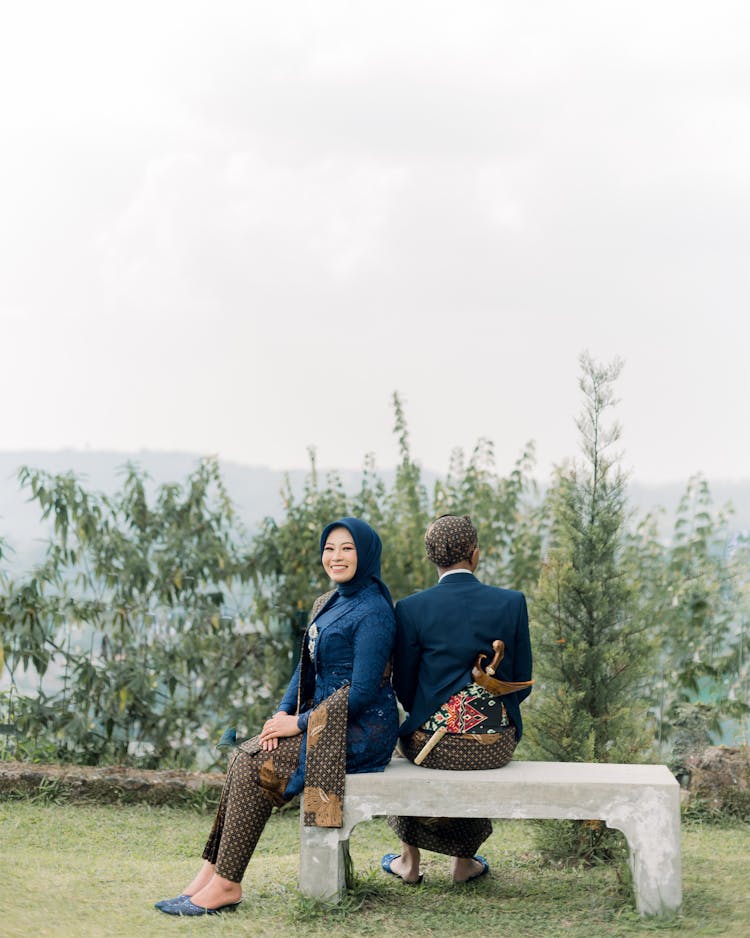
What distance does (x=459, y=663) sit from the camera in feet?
14.0

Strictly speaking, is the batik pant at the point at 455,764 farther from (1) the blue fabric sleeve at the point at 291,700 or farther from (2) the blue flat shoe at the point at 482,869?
(1) the blue fabric sleeve at the point at 291,700

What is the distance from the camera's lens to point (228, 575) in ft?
25.8

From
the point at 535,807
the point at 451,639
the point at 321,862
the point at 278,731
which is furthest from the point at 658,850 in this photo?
the point at 278,731

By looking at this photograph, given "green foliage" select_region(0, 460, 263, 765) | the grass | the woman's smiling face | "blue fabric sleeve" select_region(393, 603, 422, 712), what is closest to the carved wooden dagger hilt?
"blue fabric sleeve" select_region(393, 603, 422, 712)

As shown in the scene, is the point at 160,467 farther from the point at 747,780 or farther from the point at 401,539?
the point at 747,780

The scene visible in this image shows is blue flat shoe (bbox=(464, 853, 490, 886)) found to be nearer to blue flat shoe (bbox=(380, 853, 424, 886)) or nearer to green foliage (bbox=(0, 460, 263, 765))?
blue flat shoe (bbox=(380, 853, 424, 886))

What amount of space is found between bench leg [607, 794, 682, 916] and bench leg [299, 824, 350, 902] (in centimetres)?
109

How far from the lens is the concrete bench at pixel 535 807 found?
4059mm

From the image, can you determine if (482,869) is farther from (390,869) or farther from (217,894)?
(217,894)

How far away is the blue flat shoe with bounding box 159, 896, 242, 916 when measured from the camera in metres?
4.13

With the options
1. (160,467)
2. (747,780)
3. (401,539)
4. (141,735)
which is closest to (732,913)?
(747,780)

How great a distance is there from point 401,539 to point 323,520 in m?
0.58

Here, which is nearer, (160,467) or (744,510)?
(160,467)

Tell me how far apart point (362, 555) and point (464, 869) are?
1478mm
